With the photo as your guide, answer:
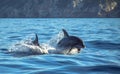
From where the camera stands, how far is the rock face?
171m

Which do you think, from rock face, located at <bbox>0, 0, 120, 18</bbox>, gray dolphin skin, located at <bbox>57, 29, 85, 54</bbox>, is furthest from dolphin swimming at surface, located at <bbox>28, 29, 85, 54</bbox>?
rock face, located at <bbox>0, 0, 120, 18</bbox>

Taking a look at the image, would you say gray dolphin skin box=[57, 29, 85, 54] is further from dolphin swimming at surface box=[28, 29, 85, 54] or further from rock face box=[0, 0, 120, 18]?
rock face box=[0, 0, 120, 18]

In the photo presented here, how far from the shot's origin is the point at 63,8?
173875 millimetres

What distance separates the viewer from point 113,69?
11.1 metres

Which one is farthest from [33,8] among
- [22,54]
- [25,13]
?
[22,54]

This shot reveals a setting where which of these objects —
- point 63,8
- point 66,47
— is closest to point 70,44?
point 66,47

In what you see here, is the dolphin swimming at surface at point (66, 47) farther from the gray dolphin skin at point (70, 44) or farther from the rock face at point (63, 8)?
the rock face at point (63, 8)

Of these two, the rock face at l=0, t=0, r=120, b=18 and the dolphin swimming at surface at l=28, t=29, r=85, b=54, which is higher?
the rock face at l=0, t=0, r=120, b=18

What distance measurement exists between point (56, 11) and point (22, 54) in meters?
159

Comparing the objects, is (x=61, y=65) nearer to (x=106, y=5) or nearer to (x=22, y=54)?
(x=22, y=54)

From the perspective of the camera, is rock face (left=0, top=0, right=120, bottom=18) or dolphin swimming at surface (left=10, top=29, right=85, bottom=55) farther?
rock face (left=0, top=0, right=120, bottom=18)

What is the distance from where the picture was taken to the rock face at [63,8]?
17125cm

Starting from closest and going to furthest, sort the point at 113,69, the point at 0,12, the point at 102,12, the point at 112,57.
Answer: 1. the point at 113,69
2. the point at 112,57
3. the point at 102,12
4. the point at 0,12

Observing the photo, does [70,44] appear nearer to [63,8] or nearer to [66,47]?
[66,47]
